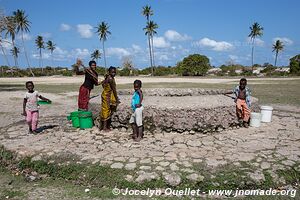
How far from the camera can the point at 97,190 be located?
12.5 feet

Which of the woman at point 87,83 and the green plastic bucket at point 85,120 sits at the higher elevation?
the woman at point 87,83

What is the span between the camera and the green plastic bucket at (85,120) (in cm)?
628

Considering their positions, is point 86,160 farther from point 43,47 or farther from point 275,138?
point 43,47

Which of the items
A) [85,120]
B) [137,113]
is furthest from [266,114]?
[85,120]

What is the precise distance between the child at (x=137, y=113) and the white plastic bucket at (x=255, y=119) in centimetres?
263

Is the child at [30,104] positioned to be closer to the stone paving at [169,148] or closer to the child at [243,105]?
the stone paving at [169,148]

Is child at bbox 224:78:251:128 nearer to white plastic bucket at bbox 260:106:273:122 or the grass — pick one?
white plastic bucket at bbox 260:106:273:122

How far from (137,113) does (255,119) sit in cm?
280

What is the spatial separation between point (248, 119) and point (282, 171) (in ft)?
7.78

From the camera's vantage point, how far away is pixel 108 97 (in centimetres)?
591

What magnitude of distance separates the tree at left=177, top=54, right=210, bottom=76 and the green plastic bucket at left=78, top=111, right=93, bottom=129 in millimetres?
44166

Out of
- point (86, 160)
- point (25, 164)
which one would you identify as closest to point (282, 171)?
point (86, 160)

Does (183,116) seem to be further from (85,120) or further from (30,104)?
(30,104)

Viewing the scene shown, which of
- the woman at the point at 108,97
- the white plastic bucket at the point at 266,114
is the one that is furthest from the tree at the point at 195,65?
the woman at the point at 108,97
